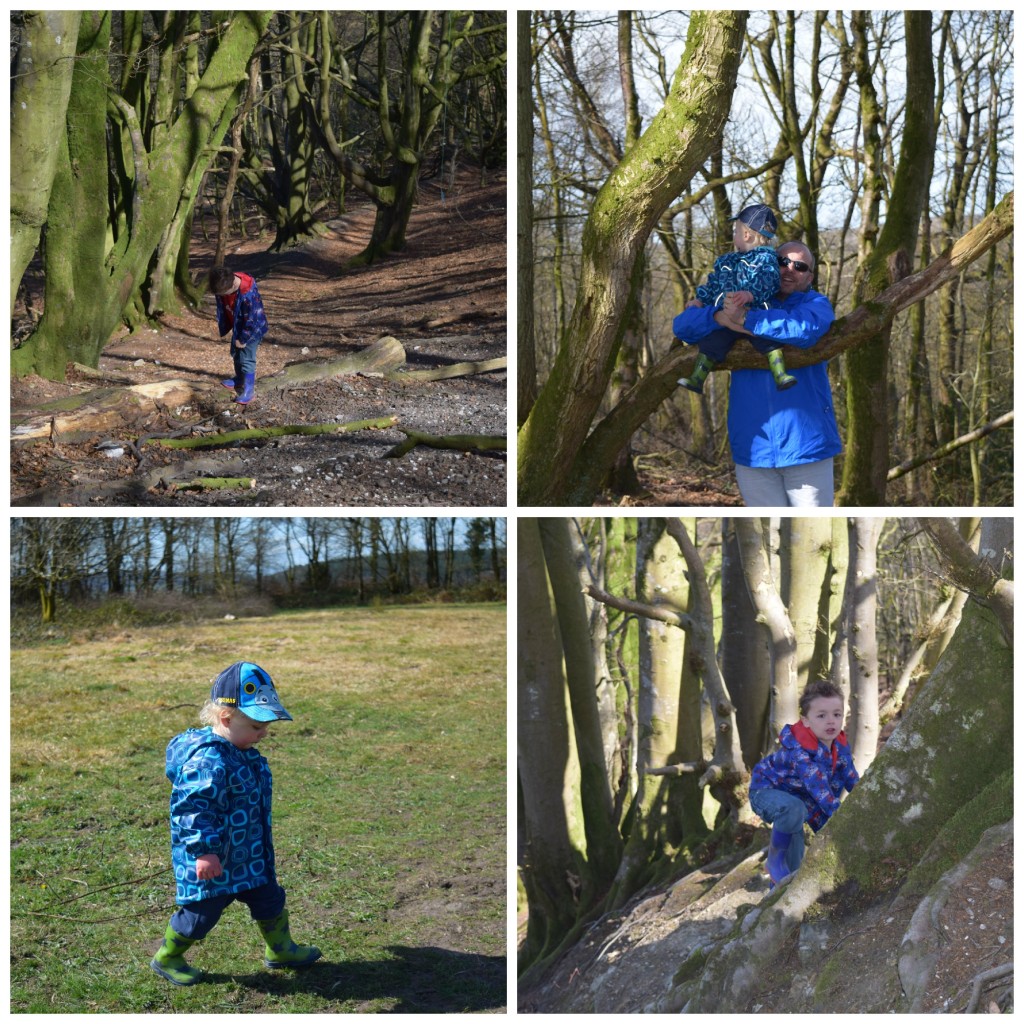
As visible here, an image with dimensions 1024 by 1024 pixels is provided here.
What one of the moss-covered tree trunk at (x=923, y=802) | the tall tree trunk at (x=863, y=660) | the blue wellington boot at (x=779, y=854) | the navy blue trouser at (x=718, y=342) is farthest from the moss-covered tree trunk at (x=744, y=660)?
the moss-covered tree trunk at (x=923, y=802)

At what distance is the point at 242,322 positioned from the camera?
5.60m

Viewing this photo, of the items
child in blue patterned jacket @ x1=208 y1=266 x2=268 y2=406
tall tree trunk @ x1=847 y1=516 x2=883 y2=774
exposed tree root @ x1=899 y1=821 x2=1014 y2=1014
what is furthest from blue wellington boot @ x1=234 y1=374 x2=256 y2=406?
exposed tree root @ x1=899 y1=821 x2=1014 y2=1014

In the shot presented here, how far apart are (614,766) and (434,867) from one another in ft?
5.87

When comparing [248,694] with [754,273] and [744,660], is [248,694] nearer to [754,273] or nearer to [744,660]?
[754,273]

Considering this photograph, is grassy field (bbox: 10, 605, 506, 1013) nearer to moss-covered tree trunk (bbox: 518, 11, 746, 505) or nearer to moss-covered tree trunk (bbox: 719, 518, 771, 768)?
moss-covered tree trunk (bbox: 719, 518, 771, 768)

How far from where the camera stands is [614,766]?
633cm

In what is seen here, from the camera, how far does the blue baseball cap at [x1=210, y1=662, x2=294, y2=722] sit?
11.0 ft

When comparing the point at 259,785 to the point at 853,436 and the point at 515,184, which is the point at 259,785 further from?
the point at 853,436

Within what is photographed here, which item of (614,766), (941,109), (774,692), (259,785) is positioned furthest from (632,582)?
(941,109)

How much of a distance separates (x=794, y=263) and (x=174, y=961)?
11.9 feet

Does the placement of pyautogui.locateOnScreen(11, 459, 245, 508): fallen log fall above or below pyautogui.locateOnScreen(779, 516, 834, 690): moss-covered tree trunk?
above

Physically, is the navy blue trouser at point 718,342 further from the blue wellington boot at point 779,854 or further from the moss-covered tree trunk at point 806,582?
the blue wellington boot at point 779,854

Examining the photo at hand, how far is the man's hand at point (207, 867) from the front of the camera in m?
3.16

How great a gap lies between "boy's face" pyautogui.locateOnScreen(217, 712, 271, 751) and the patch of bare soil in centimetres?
157
